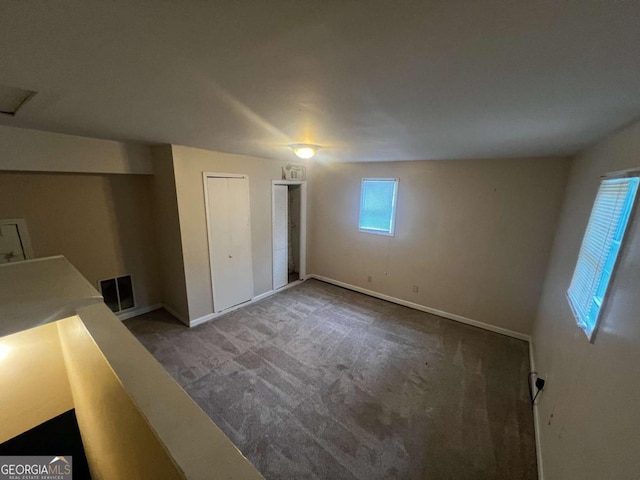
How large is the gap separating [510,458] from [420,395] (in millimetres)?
693

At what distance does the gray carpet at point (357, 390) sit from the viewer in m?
1.72

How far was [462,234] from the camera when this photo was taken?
3.36 metres

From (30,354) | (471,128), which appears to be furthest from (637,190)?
(30,354)

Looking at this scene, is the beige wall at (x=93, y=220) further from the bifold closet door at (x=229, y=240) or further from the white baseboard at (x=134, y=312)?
the bifold closet door at (x=229, y=240)

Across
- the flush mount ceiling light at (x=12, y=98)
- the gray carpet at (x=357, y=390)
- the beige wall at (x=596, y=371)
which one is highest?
the flush mount ceiling light at (x=12, y=98)

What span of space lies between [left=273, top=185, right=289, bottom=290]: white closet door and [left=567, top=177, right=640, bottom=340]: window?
3655 mm

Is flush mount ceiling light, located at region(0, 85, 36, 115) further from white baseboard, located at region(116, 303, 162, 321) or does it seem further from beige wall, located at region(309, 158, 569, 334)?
beige wall, located at region(309, 158, 569, 334)

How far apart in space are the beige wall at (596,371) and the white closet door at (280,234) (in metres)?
3.65

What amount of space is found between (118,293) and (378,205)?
412 centimetres

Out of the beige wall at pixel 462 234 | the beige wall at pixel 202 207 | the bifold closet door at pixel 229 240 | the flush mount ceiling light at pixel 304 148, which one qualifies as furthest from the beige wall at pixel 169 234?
the beige wall at pixel 462 234

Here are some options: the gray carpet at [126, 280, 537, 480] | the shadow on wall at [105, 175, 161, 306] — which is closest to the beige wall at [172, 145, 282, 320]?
the gray carpet at [126, 280, 537, 480]

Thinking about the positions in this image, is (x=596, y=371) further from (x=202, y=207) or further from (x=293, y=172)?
(x=293, y=172)

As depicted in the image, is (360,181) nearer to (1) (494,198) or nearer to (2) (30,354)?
(1) (494,198)

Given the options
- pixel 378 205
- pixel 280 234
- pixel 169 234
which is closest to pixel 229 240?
pixel 169 234
